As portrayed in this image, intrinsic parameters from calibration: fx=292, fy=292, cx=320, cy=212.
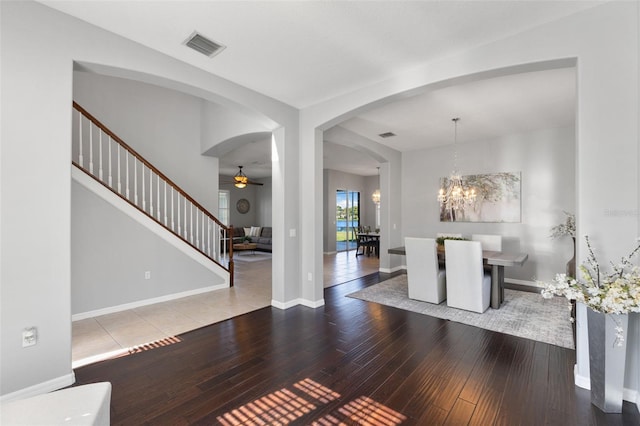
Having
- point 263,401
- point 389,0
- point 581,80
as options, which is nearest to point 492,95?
point 581,80

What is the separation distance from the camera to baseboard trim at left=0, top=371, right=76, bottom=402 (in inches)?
83.5

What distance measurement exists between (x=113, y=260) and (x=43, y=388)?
89.0 inches

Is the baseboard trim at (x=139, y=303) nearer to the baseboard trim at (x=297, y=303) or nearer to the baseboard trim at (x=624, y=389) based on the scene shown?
the baseboard trim at (x=297, y=303)

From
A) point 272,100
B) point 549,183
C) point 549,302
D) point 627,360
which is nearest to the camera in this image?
point 627,360

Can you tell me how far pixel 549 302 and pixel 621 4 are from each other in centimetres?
387

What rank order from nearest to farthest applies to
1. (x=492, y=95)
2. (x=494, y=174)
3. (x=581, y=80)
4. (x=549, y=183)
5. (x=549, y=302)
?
(x=581, y=80)
(x=492, y=95)
(x=549, y=302)
(x=549, y=183)
(x=494, y=174)

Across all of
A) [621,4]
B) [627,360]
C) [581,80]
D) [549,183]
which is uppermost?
[621,4]

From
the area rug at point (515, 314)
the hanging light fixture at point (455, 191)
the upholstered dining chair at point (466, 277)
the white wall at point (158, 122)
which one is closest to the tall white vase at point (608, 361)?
the area rug at point (515, 314)

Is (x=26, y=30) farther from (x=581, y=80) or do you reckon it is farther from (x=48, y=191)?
(x=581, y=80)

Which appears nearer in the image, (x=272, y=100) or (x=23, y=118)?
(x=23, y=118)

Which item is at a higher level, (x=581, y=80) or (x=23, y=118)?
(x=581, y=80)

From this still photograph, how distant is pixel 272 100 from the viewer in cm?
409

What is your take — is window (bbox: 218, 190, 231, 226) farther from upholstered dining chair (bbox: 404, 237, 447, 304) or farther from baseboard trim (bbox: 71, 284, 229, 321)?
upholstered dining chair (bbox: 404, 237, 447, 304)

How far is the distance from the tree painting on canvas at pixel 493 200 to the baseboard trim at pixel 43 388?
595 centimetres
